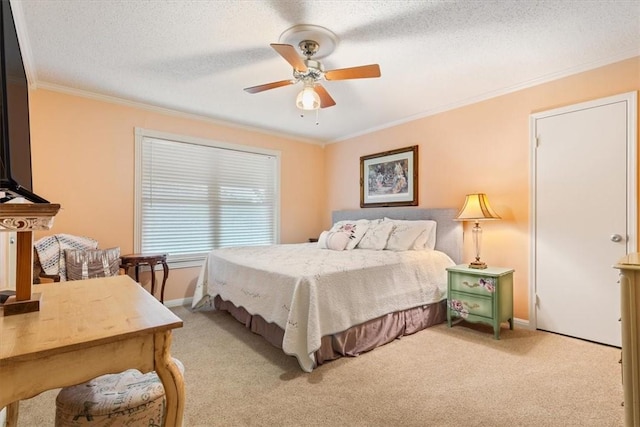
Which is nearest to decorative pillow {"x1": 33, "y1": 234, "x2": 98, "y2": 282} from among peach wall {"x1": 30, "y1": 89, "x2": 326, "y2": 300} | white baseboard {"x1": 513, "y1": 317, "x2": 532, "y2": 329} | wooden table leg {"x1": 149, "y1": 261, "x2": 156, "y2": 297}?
peach wall {"x1": 30, "y1": 89, "x2": 326, "y2": 300}

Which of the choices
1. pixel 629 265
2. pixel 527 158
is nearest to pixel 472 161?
pixel 527 158

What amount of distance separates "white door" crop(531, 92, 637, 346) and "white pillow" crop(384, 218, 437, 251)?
3.28 ft

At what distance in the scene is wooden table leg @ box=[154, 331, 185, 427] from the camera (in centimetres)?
93

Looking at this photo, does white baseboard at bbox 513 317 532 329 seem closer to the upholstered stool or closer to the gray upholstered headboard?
the gray upholstered headboard

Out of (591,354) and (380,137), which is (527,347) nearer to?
(591,354)

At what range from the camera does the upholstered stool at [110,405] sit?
3.67 ft

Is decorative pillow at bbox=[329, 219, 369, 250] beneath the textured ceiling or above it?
beneath

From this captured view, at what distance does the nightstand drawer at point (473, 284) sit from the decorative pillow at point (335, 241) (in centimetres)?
124

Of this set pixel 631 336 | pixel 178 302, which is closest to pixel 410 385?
pixel 631 336

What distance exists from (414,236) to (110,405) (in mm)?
3055

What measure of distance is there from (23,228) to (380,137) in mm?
4243

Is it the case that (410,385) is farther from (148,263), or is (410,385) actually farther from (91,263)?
(91,263)

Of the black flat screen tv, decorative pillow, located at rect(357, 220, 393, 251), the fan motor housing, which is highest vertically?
the fan motor housing

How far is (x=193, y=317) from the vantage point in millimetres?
3506
